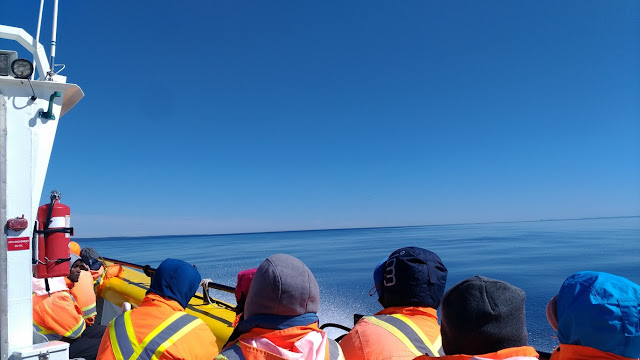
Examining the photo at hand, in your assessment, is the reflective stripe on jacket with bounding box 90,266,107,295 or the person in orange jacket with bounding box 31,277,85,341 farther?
the reflective stripe on jacket with bounding box 90,266,107,295

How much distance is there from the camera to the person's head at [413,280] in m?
1.53

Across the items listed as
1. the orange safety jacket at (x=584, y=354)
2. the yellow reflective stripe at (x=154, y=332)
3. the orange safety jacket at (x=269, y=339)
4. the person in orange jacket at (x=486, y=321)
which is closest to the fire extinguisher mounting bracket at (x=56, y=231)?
the yellow reflective stripe at (x=154, y=332)

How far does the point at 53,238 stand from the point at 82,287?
1.40m

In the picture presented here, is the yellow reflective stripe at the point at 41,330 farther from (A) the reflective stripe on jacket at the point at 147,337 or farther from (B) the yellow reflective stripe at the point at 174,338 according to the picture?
(B) the yellow reflective stripe at the point at 174,338

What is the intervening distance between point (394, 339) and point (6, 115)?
1979 millimetres

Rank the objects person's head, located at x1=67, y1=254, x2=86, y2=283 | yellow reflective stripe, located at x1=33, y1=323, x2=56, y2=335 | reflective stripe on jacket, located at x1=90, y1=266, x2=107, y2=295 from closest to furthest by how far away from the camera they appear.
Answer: yellow reflective stripe, located at x1=33, y1=323, x2=56, y2=335 < person's head, located at x1=67, y1=254, x2=86, y2=283 < reflective stripe on jacket, located at x1=90, y1=266, x2=107, y2=295

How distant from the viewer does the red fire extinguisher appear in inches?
78.8

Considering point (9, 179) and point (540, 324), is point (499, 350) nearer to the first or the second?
point (9, 179)

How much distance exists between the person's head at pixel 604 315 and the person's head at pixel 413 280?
62 centimetres

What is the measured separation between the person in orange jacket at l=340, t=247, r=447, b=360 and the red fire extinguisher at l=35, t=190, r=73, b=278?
5.03 ft

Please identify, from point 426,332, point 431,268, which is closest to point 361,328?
point 426,332

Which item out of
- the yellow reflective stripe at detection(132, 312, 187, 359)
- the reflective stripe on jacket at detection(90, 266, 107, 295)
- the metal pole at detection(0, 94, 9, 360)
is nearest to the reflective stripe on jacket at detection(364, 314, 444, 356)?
the yellow reflective stripe at detection(132, 312, 187, 359)

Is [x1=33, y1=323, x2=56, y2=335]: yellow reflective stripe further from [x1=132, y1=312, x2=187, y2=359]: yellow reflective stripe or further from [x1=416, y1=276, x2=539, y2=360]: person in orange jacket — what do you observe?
[x1=416, y1=276, x2=539, y2=360]: person in orange jacket

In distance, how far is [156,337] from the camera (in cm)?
144
